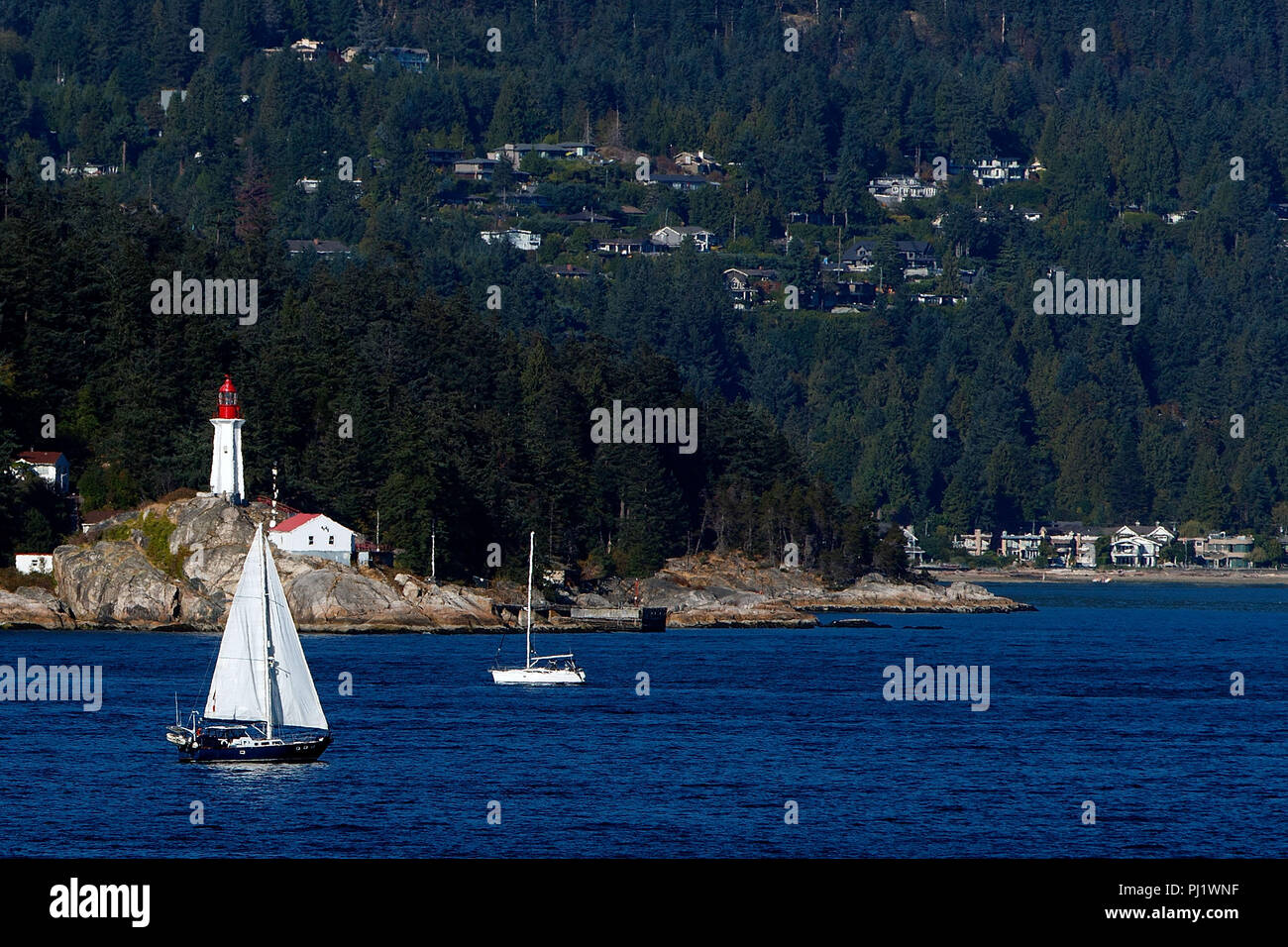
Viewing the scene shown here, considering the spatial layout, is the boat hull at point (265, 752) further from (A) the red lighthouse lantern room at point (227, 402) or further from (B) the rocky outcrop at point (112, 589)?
(A) the red lighthouse lantern room at point (227, 402)

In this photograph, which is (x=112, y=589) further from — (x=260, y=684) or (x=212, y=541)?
(x=260, y=684)

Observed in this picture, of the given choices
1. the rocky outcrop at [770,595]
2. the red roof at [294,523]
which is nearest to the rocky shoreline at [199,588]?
the red roof at [294,523]

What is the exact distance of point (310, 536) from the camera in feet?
303

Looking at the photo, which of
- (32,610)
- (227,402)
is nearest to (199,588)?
(32,610)

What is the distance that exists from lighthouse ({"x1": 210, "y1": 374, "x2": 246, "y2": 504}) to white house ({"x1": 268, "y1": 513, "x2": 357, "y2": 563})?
2.59 meters

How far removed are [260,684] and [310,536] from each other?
50.2 m

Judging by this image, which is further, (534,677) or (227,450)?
(227,450)

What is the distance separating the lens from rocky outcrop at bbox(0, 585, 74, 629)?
87.7 metres

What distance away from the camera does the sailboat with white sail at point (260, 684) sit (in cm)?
4159

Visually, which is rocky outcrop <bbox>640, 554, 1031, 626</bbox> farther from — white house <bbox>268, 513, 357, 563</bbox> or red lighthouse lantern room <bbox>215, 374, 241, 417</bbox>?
red lighthouse lantern room <bbox>215, 374, 241, 417</bbox>

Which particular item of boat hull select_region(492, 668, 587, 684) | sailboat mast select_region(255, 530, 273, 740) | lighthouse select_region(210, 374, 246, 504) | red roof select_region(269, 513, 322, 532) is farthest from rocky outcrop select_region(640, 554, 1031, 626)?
sailboat mast select_region(255, 530, 273, 740)
